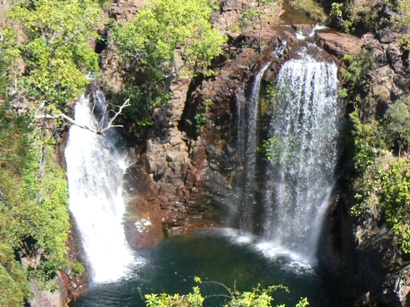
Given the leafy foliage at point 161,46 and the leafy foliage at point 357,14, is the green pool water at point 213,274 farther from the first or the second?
the leafy foliage at point 357,14

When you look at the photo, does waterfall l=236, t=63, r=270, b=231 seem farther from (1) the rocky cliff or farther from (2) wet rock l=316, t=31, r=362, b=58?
(2) wet rock l=316, t=31, r=362, b=58

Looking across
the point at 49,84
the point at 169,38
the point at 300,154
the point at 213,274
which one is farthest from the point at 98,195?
the point at 300,154

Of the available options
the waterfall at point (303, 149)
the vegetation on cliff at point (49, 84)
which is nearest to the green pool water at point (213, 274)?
the waterfall at point (303, 149)

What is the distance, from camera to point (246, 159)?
31328 millimetres

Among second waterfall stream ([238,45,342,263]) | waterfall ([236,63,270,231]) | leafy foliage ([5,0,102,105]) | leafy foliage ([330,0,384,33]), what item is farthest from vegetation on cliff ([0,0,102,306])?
leafy foliage ([330,0,384,33])

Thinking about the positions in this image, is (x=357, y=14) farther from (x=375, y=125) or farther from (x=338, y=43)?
(x=375, y=125)

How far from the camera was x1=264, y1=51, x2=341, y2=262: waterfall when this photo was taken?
2891 centimetres

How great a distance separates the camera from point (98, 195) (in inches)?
1181

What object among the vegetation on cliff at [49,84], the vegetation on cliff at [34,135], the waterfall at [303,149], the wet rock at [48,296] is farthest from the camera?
the waterfall at [303,149]

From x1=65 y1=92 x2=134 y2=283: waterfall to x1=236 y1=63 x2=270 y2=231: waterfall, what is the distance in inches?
292

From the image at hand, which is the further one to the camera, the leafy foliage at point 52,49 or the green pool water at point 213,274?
the green pool water at point 213,274

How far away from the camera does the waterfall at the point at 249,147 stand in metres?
30.2

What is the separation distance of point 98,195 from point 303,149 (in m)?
12.1

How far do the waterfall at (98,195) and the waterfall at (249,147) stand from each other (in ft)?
24.3
